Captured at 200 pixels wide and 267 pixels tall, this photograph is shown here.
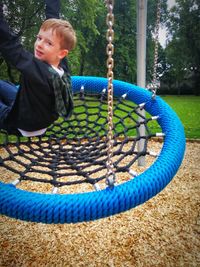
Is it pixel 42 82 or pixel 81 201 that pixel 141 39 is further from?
pixel 81 201

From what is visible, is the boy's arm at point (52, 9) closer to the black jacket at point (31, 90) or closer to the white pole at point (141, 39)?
the black jacket at point (31, 90)

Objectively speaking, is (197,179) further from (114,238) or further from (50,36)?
(50,36)

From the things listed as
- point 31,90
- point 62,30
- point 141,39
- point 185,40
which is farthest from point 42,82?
point 185,40

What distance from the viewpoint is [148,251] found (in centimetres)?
186

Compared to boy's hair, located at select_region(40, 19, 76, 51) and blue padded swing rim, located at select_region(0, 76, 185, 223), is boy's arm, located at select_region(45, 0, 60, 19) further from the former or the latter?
blue padded swing rim, located at select_region(0, 76, 185, 223)

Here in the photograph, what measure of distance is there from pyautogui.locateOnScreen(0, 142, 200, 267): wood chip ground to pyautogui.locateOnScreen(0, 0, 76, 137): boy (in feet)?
2.59

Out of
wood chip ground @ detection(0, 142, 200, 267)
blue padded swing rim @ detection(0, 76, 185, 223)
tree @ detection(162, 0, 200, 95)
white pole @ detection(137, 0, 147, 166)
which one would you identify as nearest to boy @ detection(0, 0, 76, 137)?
blue padded swing rim @ detection(0, 76, 185, 223)

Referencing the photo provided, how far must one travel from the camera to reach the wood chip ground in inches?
70.3

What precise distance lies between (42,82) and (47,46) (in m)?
0.24

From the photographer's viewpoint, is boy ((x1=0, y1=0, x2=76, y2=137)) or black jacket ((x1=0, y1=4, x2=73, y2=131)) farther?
boy ((x1=0, y1=0, x2=76, y2=137))

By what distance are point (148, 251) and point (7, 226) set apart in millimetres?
1106

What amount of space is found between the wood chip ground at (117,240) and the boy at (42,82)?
0.79 meters

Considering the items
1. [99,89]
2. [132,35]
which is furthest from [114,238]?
[132,35]

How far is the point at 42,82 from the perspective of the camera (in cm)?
141
